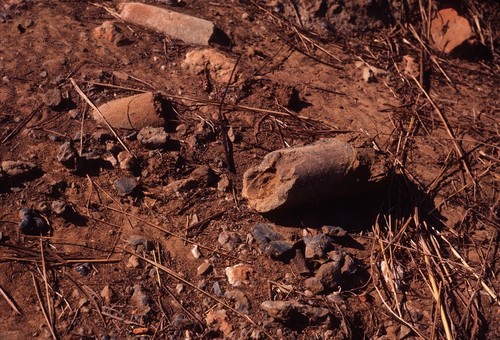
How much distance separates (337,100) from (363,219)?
0.82 meters

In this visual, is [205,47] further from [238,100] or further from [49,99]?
[49,99]

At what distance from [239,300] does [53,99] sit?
139cm

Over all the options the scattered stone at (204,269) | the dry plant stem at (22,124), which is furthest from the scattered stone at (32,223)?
the scattered stone at (204,269)

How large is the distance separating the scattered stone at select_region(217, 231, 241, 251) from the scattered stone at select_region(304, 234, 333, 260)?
31cm

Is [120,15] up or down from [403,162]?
up

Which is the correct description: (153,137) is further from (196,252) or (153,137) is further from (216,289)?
(216,289)

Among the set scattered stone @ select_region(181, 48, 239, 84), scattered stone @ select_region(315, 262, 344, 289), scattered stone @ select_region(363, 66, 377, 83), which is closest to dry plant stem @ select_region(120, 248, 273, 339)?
scattered stone @ select_region(315, 262, 344, 289)

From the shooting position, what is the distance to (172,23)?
135 inches

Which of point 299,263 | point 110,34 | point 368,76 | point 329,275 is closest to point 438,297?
point 329,275

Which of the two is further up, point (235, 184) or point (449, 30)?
point (449, 30)

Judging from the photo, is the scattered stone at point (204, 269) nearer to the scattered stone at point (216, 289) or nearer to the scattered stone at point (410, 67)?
the scattered stone at point (216, 289)

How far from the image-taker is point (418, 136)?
3.25m

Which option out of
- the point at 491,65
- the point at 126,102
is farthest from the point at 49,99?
the point at 491,65

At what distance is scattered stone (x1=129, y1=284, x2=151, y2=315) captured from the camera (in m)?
2.30
